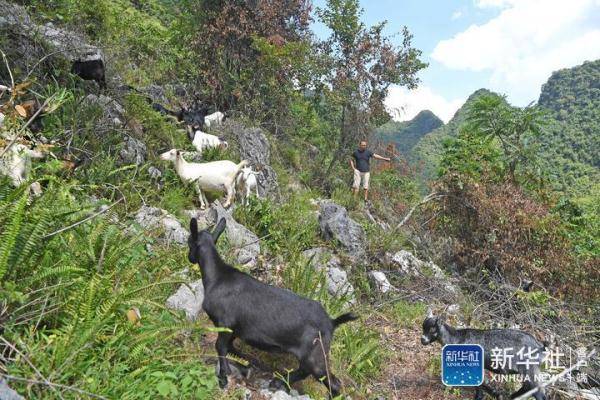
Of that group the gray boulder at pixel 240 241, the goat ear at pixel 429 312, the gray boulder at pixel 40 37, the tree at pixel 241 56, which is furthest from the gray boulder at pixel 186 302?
the tree at pixel 241 56

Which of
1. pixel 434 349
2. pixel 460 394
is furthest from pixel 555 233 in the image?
pixel 460 394

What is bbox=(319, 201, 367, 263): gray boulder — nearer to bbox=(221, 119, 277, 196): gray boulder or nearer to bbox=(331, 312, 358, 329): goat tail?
bbox=(221, 119, 277, 196): gray boulder

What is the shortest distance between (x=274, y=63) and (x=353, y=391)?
36.6 feet

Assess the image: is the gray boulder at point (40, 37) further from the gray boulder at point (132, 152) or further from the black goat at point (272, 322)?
the black goat at point (272, 322)

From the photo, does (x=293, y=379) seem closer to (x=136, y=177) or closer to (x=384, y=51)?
(x=136, y=177)

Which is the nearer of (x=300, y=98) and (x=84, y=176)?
(x=84, y=176)

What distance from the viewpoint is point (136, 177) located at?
6953 millimetres

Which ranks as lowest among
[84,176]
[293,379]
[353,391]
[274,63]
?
[353,391]

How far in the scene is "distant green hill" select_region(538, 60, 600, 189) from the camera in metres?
33.6

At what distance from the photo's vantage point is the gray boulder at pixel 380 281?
25.1ft

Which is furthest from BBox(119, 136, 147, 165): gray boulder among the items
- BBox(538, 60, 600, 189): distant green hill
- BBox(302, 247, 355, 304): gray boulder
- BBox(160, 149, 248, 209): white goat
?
BBox(538, 60, 600, 189): distant green hill

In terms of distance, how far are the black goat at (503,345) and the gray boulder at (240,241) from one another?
7.72 ft

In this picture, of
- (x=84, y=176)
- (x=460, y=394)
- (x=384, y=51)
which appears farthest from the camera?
(x=384, y=51)

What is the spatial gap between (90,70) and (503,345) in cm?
756
